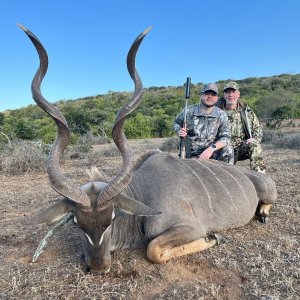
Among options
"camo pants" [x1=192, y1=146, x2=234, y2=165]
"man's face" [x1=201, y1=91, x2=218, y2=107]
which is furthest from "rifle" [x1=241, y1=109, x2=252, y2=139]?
"man's face" [x1=201, y1=91, x2=218, y2=107]

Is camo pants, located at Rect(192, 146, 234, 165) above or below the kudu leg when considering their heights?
above

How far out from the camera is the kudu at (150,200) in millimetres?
3791

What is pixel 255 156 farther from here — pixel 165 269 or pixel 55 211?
pixel 55 211

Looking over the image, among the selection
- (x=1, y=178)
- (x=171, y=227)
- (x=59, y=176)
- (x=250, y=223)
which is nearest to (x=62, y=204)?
(x=59, y=176)

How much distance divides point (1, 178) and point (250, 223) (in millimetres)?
6220

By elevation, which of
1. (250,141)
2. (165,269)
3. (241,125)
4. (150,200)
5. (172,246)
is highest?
(241,125)

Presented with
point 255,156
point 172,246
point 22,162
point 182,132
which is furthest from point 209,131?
point 22,162

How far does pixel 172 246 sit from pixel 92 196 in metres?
1.01

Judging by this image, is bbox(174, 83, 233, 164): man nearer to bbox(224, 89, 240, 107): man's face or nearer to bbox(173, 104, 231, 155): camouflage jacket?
bbox(173, 104, 231, 155): camouflage jacket

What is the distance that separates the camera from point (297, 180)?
7.68m

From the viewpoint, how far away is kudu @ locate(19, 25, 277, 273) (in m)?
3.79

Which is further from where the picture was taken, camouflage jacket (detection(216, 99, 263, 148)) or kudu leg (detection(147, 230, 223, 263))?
camouflage jacket (detection(216, 99, 263, 148))

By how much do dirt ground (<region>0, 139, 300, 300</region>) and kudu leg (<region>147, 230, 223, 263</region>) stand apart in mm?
68

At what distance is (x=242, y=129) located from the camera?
7.64 meters
